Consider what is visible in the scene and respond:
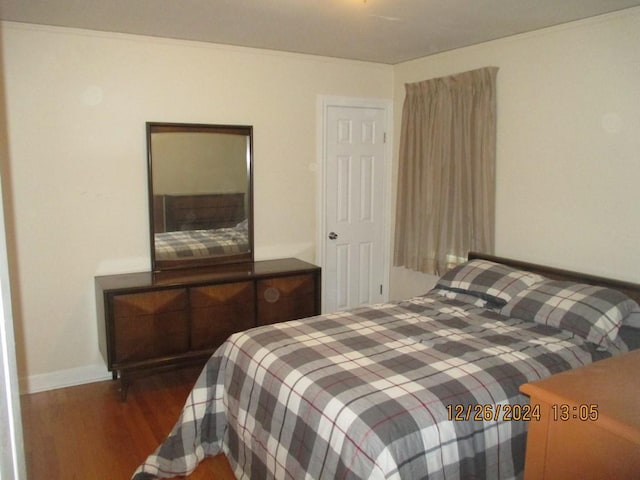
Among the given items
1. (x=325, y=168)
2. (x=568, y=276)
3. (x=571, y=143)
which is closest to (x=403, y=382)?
(x=568, y=276)

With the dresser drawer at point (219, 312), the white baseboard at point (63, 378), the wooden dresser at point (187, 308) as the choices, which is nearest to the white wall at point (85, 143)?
the white baseboard at point (63, 378)

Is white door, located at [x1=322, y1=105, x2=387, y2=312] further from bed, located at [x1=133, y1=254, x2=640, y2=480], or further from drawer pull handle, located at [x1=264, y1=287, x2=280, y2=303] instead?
bed, located at [x1=133, y1=254, x2=640, y2=480]

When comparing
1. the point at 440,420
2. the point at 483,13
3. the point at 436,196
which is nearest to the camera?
the point at 440,420


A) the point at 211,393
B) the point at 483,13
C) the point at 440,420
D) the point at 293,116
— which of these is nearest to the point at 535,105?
the point at 483,13

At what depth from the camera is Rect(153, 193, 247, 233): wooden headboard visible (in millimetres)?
3771

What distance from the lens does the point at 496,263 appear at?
3568mm

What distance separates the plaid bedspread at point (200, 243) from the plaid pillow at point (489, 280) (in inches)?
63.3

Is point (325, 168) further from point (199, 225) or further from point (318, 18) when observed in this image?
point (318, 18)

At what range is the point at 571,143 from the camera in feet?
10.7

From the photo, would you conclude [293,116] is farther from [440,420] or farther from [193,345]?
[440,420]

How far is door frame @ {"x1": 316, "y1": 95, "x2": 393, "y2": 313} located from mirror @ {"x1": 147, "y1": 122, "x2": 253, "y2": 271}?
64 centimetres

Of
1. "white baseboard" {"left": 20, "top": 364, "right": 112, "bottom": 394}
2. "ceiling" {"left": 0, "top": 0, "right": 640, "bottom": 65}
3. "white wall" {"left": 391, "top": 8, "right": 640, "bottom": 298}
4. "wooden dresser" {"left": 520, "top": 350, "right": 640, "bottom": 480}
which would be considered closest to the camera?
"wooden dresser" {"left": 520, "top": 350, "right": 640, "bottom": 480}

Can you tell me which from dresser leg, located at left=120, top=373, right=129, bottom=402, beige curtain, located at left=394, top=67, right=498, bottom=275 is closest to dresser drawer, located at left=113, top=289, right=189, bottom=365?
dresser leg, located at left=120, top=373, right=129, bottom=402

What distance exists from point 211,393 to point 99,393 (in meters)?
1.29
